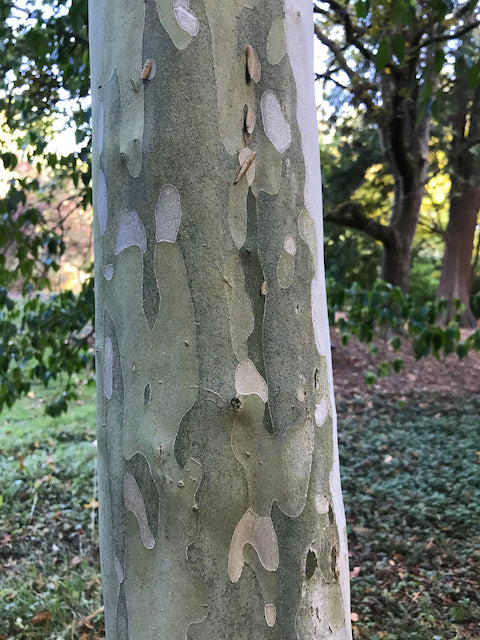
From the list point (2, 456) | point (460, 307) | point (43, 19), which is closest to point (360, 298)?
point (460, 307)

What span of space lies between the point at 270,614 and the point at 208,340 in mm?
404

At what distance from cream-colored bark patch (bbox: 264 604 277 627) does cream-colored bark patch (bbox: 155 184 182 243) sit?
1.79 ft

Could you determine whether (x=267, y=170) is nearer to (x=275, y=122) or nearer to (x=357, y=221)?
(x=275, y=122)

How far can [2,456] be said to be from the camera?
18.2ft

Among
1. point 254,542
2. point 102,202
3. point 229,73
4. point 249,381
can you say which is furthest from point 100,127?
point 254,542

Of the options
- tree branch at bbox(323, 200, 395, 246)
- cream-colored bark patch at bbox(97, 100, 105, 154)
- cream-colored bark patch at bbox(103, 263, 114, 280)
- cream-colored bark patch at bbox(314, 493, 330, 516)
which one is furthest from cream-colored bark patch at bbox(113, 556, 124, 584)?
tree branch at bbox(323, 200, 395, 246)

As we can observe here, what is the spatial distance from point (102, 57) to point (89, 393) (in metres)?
7.78

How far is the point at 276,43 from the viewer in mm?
815

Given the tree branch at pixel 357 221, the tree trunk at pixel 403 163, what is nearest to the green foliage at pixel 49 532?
the tree branch at pixel 357 221

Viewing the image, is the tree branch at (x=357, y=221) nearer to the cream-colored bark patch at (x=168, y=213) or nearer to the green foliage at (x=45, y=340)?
the green foliage at (x=45, y=340)

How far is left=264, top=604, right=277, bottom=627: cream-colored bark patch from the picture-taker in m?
0.77

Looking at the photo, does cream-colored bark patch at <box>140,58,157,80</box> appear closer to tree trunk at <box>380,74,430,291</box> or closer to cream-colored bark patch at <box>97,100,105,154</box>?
cream-colored bark patch at <box>97,100,105,154</box>

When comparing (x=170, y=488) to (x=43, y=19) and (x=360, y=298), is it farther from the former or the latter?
(x=43, y=19)

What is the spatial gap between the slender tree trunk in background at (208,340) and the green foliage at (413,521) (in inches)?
89.4
